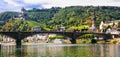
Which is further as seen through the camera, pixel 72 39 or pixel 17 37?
pixel 72 39

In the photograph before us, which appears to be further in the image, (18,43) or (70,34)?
(70,34)

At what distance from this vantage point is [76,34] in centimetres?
19662

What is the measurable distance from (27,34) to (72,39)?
951 inches

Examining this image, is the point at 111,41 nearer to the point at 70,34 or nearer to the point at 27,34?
the point at 70,34

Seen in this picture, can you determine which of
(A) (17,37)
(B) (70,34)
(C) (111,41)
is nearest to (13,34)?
(A) (17,37)

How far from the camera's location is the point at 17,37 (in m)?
180

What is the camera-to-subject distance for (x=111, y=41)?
192 m

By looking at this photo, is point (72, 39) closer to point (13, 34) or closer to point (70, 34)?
point (70, 34)

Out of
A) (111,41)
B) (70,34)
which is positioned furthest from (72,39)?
(111,41)

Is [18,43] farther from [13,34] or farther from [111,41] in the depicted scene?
[111,41]

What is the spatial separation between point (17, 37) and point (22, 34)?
11.3 feet

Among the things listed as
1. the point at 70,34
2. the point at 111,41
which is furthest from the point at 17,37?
the point at 111,41

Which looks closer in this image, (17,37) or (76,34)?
(17,37)

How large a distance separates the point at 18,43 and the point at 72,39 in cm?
2921
